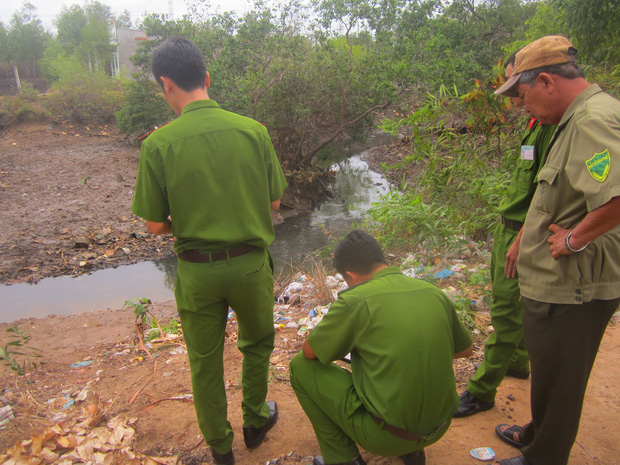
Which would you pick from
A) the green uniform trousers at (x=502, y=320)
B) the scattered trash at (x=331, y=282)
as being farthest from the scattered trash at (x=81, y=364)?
the green uniform trousers at (x=502, y=320)

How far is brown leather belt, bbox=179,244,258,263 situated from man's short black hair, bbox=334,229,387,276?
0.44 metres

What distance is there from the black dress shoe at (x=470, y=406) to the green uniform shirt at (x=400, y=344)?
0.76 m

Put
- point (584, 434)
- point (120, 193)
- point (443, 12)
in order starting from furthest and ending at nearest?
point (443, 12) < point (120, 193) < point (584, 434)

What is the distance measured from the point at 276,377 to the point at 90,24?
123 ft

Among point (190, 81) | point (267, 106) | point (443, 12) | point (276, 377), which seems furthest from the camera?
point (443, 12)

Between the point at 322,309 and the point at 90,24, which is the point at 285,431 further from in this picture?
the point at 90,24

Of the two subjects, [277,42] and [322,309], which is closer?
[322,309]

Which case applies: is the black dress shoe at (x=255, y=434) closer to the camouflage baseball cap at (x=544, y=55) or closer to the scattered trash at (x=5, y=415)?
the scattered trash at (x=5, y=415)

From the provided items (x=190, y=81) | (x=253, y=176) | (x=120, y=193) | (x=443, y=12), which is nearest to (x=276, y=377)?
(x=253, y=176)

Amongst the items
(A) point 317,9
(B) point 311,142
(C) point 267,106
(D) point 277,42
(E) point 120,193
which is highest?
(A) point 317,9

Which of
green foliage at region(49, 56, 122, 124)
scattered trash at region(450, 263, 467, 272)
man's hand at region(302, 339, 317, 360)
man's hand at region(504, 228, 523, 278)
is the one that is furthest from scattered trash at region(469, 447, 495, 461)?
green foliage at region(49, 56, 122, 124)

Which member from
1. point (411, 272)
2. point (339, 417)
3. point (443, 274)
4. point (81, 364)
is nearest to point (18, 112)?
point (81, 364)

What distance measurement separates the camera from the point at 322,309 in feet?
14.0

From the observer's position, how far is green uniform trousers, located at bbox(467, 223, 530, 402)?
2.27 meters
